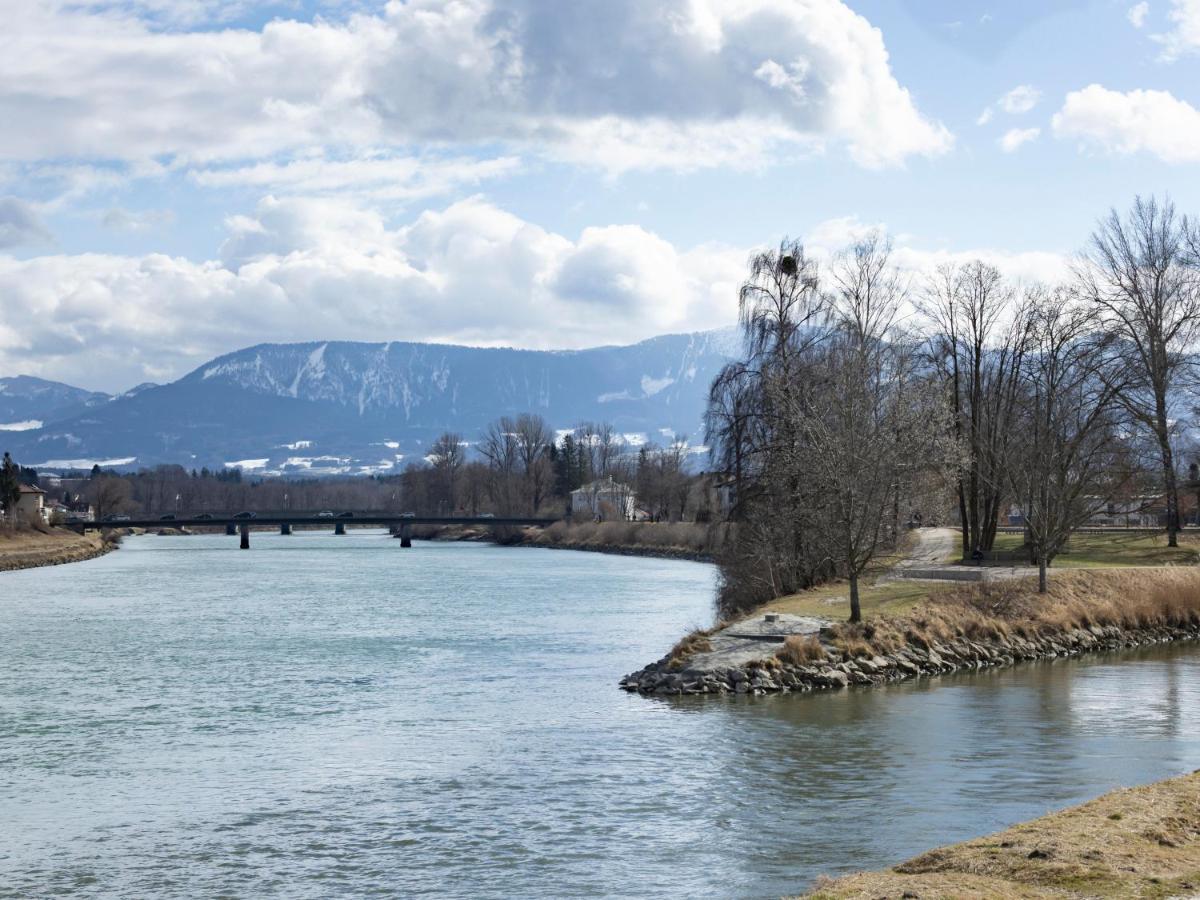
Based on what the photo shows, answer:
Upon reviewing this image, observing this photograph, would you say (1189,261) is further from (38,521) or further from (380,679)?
(38,521)

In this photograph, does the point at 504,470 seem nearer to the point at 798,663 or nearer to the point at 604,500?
the point at 604,500

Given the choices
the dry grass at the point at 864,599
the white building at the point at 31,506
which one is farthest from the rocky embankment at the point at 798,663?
the white building at the point at 31,506

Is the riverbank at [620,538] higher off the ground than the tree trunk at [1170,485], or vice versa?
the tree trunk at [1170,485]

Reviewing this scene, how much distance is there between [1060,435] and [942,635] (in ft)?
38.6

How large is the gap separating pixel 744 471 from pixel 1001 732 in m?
20.8

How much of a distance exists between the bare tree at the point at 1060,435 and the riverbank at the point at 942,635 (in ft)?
6.46

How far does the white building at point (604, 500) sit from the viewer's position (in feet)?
509

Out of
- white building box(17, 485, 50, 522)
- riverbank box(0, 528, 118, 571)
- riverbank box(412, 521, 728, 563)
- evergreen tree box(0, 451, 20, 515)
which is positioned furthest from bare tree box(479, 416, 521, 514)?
evergreen tree box(0, 451, 20, 515)

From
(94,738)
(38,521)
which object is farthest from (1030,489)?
(38,521)

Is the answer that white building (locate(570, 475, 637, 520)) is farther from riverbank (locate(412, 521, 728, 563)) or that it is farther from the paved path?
the paved path

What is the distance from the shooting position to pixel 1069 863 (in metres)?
13.1

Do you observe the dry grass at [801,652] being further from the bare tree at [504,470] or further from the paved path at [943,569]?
the bare tree at [504,470]

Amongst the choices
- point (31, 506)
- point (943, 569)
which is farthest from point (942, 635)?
point (31, 506)

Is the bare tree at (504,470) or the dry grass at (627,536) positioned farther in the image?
the bare tree at (504,470)
